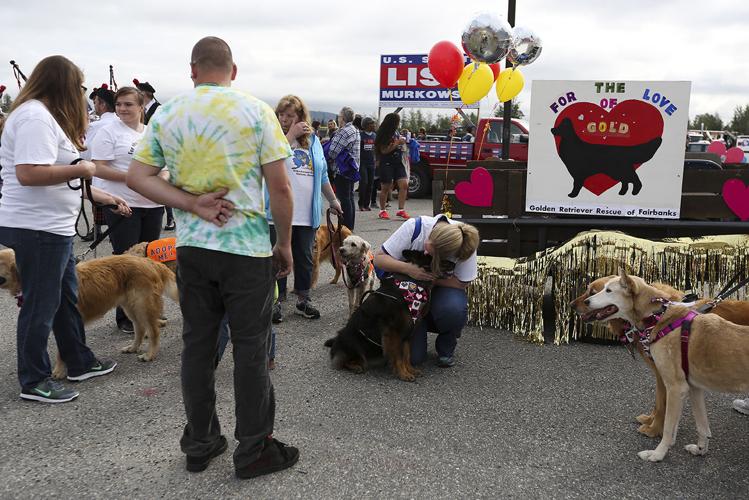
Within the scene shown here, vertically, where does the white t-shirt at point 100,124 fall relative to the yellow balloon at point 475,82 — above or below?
below

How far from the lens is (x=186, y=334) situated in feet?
8.06

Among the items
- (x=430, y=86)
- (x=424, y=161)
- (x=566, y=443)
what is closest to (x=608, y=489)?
(x=566, y=443)

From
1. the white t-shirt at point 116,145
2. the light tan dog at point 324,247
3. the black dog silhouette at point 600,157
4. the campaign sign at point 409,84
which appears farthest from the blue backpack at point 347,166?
the campaign sign at point 409,84

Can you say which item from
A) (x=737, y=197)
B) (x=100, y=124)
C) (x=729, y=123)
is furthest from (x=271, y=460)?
(x=729, y=123)

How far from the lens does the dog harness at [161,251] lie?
4.22 m

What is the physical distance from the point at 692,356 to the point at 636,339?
0.36 meters

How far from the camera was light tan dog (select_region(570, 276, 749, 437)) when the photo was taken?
9.62ft

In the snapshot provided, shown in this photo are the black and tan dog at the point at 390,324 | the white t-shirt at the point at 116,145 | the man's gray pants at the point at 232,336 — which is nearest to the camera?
the man's gray pants at the point at 232,336

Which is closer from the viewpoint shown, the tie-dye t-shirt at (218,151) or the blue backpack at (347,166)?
the tie-dye t-shirt at (218,151)

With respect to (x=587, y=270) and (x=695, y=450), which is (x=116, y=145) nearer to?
(x=587, y=270)

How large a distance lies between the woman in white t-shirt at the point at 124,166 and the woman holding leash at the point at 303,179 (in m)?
1.02

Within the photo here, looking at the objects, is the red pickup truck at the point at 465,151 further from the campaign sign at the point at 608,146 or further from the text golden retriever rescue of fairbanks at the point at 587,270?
the text golden retriever rescue of fairbanks at the point at 587,270

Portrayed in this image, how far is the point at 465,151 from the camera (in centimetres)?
1390

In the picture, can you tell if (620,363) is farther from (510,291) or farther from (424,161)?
(424,161)
